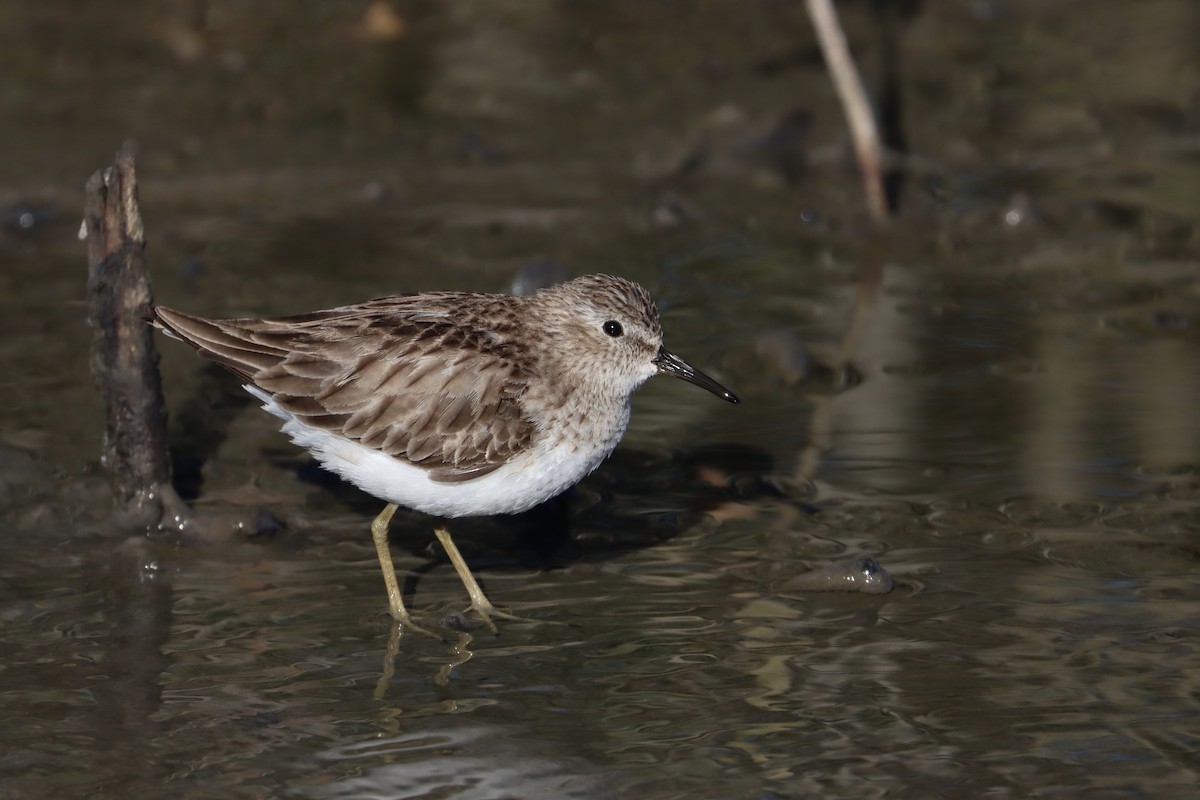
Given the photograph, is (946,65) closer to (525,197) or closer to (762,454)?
(525,197)

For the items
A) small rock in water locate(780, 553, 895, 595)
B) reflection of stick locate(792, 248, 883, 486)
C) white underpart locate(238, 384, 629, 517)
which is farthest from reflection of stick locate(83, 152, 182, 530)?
reflection of stick locate(792, 248, 883, 486)

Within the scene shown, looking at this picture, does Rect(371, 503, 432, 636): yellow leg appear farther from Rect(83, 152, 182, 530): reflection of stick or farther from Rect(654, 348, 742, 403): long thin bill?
Rect(654, 348, 742, 403): long thin bill

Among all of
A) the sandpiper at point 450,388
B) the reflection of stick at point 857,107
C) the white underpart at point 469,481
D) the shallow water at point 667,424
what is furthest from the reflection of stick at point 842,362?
the white underpart at point 469,481

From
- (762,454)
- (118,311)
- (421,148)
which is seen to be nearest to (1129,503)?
(762,454)

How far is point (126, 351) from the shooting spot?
8086mm

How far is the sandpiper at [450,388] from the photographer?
7.50 m

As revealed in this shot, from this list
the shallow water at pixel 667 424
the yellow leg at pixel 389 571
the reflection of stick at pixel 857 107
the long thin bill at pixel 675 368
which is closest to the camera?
the shallow water at pixel 667 424

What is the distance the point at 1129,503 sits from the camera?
8.55 metres

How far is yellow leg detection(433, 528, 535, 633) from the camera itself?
298 inches

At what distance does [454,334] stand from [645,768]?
2450mm

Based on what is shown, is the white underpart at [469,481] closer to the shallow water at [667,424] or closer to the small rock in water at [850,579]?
the shallow water at [667,424]

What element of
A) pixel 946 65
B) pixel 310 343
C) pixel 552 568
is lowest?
pixel 552 568

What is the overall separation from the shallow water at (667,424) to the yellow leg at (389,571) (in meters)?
0.11

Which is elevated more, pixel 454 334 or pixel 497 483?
pixel 454 334
